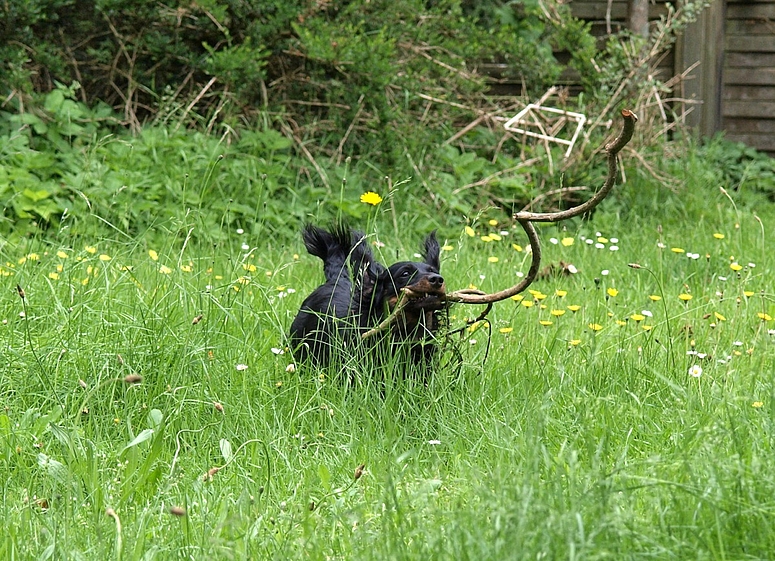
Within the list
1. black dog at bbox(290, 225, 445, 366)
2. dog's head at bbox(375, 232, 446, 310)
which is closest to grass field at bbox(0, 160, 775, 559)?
black dog at bbox(290, 225, 445, 366)

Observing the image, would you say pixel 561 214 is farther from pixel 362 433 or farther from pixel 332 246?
Result: pixel 332 246

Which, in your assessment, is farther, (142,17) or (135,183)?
(142,17)

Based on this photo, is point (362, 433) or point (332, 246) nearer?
point (362, 433)

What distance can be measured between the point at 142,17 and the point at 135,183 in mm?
1349

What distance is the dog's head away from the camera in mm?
2965

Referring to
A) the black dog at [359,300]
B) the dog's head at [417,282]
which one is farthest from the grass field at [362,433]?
the dog's head at [417,282]

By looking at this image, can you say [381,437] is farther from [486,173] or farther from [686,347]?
[486,173]

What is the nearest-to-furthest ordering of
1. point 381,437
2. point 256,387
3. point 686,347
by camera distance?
point 381,437, point 256,387, point 686,347

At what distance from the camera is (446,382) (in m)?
3.05

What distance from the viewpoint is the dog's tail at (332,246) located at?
3613 millimetres

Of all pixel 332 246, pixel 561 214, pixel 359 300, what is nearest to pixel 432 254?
pixel 359 300

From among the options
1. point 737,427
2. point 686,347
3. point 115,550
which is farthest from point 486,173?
point 115,550

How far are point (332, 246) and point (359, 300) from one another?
1.40 ft

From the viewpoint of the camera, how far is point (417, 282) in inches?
118
